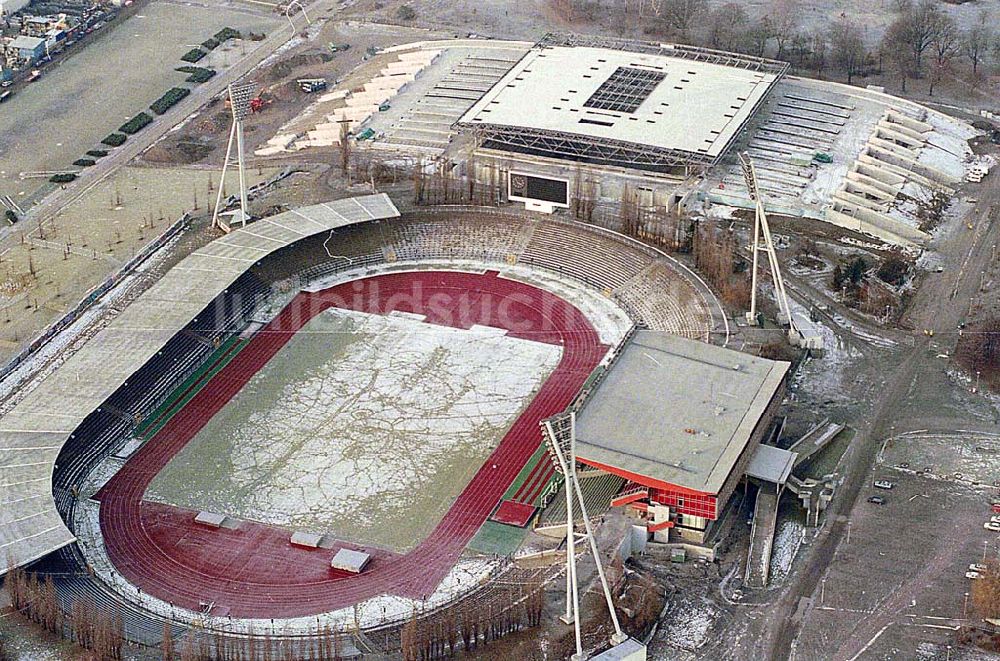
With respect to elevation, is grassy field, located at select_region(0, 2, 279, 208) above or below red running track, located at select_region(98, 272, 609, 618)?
below

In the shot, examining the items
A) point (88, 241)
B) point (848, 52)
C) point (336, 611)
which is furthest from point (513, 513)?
point (848, 52)

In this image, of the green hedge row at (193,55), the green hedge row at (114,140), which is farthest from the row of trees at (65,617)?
the green hedge row at (193,55)

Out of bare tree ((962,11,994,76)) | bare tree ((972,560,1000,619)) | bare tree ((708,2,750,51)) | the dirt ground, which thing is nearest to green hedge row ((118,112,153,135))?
the dirt ground

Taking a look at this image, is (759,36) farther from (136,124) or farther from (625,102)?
(136,124)

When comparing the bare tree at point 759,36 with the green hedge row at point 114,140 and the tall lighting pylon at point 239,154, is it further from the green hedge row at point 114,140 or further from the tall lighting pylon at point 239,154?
the green hedge row at point 114,140

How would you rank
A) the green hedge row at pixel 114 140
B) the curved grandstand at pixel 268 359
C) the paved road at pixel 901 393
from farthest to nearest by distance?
the green hedge row at pixel 114 140, the curved grandstand at pixel 268 359, the paved road at pixel 901 393

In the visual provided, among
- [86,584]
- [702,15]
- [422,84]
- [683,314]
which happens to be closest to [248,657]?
[86,584]

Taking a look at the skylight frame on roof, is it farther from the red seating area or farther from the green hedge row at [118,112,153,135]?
the red seating area
